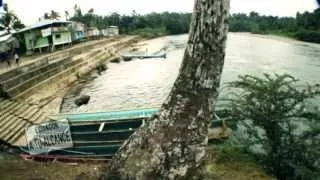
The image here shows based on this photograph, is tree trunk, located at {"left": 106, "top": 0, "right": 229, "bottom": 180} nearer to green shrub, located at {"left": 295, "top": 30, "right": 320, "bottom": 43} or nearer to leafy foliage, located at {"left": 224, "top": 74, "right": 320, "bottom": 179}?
leafy foliage, located at {"left": 224, "top": 74, "right": 320, "bottom": 179}

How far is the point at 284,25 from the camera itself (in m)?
115

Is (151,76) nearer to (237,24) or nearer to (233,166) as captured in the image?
(233,166)

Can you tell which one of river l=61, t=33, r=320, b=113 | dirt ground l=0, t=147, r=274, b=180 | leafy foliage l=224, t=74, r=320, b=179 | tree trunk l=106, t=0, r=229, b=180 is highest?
tree trunk l=106, t=0, r=229, b=180

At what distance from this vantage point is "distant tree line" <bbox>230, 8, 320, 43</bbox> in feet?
287

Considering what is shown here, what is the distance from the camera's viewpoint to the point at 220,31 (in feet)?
25.6

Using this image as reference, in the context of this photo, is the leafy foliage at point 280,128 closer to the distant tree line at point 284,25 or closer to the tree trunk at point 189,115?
the tree trunk at point 189,115

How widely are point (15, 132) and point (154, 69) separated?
119 ft

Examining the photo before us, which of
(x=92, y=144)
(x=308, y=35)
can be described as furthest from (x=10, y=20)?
(x=308, y=35)

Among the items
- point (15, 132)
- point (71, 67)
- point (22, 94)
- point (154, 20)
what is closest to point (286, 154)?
point (15, 132)

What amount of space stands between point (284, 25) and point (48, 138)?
106m

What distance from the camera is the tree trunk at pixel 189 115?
25.6 feet

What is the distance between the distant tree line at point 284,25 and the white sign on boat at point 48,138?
45.6 metres

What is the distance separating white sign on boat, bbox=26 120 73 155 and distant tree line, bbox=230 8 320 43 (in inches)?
1794

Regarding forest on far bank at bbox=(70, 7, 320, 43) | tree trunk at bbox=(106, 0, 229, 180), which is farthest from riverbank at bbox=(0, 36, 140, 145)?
forest on far bank at bbox=(70, 7, 320, 43)
